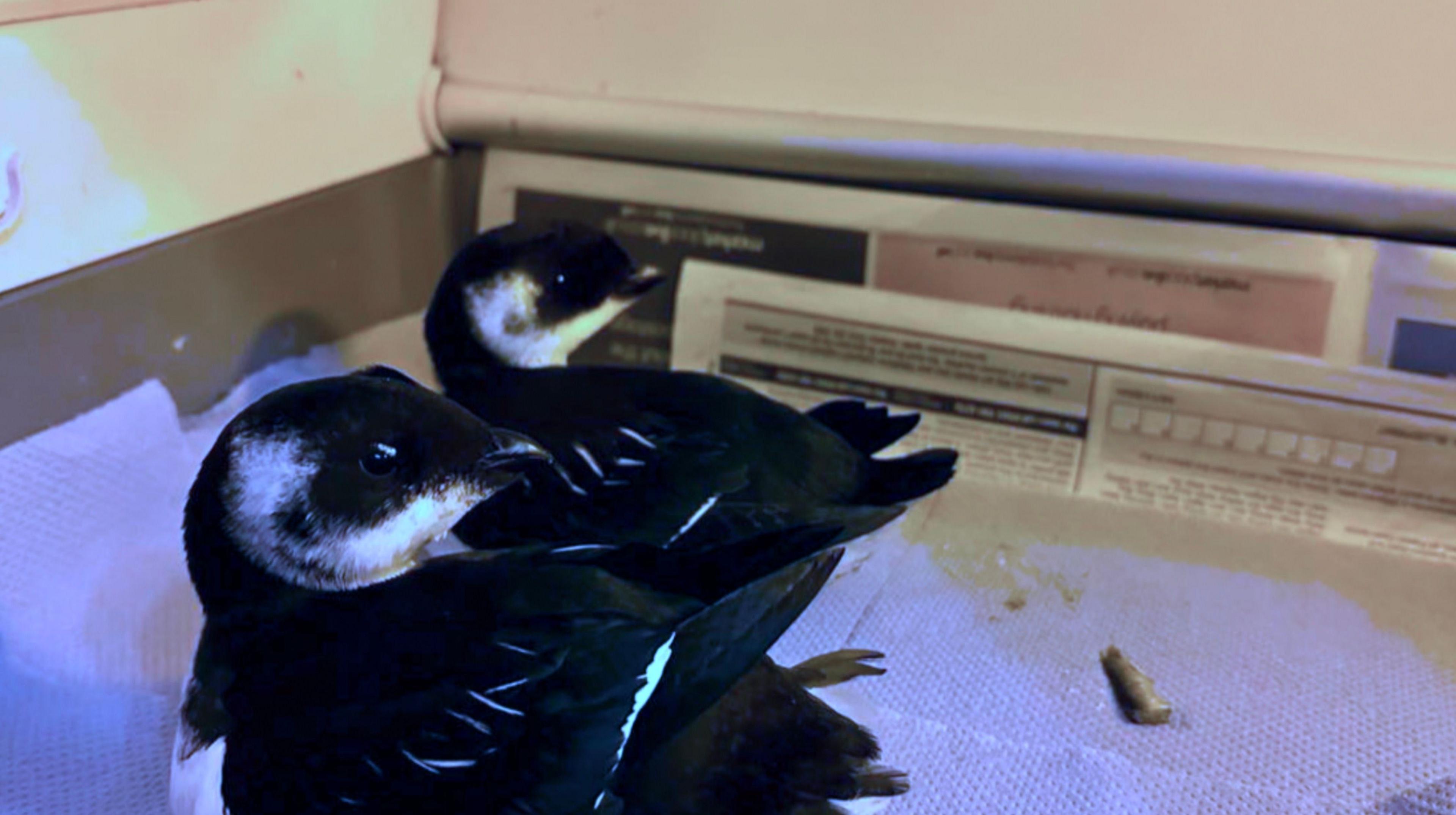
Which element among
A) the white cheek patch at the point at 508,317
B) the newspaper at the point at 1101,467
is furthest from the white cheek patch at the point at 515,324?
the newspaper at the point at 1101,467

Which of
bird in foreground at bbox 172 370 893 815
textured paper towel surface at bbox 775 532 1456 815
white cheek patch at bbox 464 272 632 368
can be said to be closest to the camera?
bird in foreground at bbox 172 370 893 815

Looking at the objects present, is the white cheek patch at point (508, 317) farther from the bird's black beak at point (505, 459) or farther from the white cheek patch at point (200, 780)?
the white cheek patch at point (200, 780)

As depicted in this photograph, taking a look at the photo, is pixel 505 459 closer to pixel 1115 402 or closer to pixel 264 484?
pixel 264 484

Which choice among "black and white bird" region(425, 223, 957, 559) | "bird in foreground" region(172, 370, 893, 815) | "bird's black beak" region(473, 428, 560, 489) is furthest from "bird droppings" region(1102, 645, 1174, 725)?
"bird's black beak" region(473, 428, 560, 489)

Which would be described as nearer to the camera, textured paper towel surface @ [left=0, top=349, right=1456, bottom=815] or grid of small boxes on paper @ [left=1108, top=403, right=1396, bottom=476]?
textured paper towel surface @ [left=0, top=349, right=1456, bottom=815]

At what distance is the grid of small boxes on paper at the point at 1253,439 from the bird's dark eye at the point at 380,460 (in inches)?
24.8

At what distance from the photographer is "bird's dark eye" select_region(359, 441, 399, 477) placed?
2.00 ft

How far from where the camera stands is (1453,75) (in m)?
0.89

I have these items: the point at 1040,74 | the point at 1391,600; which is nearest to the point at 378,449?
the point at 1040,74

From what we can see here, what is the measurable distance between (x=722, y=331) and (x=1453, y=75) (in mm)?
617

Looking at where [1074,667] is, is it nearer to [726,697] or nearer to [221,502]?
[726,697]

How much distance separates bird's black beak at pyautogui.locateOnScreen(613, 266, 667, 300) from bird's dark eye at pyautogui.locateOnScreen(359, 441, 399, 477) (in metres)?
0.38

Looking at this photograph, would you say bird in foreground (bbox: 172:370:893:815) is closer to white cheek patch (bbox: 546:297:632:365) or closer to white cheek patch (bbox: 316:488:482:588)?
white cheek patch (bbox: 316:488:482:588)

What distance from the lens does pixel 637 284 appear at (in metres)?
0.98
